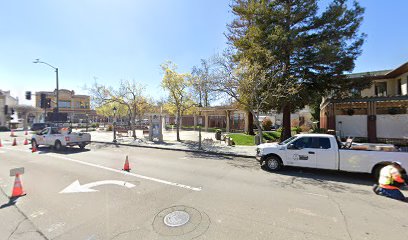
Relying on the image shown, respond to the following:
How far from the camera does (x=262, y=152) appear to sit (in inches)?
372

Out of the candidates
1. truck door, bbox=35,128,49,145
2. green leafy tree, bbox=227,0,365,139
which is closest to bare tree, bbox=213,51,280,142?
green leafy tree, bbox=227,0,365,139

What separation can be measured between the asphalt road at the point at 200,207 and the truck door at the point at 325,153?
21.2 inches

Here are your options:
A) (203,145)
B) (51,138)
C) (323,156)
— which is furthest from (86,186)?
(203,145)

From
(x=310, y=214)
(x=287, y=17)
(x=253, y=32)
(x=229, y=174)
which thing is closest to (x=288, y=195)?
(x=310, y=214)

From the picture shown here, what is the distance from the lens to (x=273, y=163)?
362 inches

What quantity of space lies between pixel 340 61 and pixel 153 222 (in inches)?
654

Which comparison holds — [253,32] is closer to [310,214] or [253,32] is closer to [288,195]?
[288,195]

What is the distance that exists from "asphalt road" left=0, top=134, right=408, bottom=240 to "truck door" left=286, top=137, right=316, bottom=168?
0.51 m

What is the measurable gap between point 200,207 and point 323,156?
5.62 m

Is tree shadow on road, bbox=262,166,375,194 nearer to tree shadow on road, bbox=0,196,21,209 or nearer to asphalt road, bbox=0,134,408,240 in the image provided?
asphalt road, bbox=0,134,408,240

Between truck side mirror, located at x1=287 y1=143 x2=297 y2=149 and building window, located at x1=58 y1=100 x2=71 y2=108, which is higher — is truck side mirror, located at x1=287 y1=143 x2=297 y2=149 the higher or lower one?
the lower one

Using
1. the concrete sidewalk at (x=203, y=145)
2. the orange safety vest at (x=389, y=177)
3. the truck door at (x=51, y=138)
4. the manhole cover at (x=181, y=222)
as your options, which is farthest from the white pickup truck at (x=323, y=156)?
the truck door at (x=51, y=138)

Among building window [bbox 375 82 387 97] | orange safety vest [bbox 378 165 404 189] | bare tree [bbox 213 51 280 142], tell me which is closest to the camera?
orange safety vest [bbox 378 165 404 189]

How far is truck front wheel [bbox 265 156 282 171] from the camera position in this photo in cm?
912
